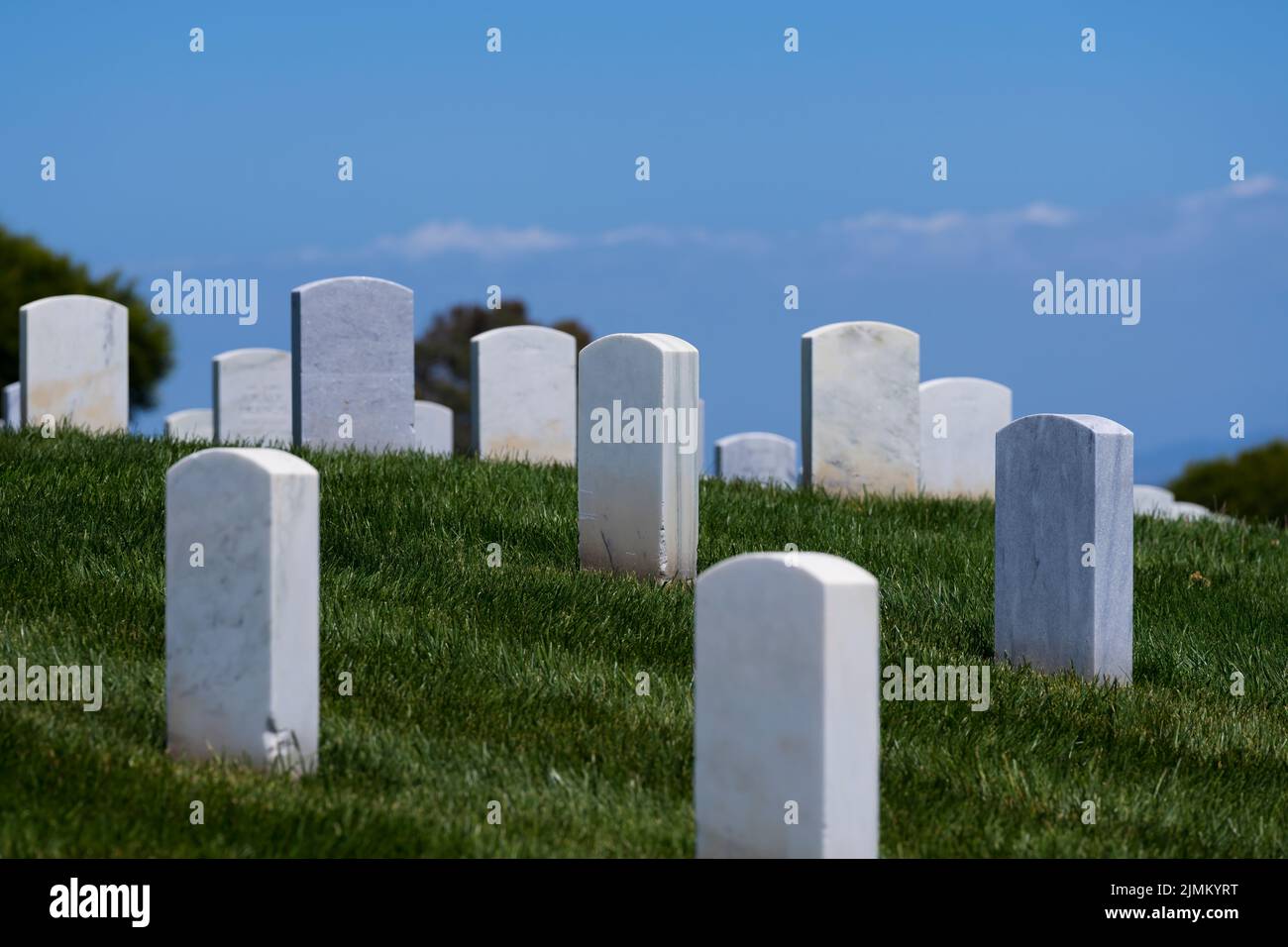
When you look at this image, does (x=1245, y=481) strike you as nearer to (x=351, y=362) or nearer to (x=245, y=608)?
(x=351, y=362)

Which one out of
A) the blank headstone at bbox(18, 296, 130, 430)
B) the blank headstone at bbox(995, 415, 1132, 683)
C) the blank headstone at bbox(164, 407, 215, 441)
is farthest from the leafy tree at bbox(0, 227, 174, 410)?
the blank headstone at bbox(995, 415, 1132, 683)

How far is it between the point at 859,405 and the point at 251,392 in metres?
7.20

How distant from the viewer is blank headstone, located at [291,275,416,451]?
39.4 feet

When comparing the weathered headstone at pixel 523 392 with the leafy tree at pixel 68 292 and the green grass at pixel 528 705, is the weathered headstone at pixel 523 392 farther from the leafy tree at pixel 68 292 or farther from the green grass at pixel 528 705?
the leafy tree at pixel 68 292

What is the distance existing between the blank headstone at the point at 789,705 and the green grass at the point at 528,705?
0.36m

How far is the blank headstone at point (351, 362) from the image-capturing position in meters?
12.0

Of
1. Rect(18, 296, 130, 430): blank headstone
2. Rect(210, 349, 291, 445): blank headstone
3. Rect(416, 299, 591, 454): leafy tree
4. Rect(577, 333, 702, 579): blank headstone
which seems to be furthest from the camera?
Rect(416, 299, 591, 454): leafy tree

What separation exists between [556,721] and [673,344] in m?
2.96

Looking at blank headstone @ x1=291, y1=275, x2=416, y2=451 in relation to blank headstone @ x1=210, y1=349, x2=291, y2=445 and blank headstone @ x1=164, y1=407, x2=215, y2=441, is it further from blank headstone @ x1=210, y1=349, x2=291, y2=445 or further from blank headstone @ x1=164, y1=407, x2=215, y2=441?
blank headstone @ x1=164, y1=407, x2=215, y2=441

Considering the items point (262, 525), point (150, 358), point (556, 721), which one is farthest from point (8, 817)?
point (150, 358)

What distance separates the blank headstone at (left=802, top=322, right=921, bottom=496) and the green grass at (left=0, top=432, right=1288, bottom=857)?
3.29m

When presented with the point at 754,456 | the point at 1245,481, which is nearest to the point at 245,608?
the point at 754,456

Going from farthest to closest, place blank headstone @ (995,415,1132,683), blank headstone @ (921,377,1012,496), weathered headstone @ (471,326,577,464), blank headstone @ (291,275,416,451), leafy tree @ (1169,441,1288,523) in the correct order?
leafy tree @ (1169,441,1288,523) < blank headstone @ (921,377,1012,496) < weathered headstone @ (471,326,577,464) < blank headstone @ (291,275,416,451) < blank headstone @ (995,415,1132,683)

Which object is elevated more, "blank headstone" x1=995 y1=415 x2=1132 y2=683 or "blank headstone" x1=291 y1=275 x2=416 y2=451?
"blank headstone" x1=291 y1=275 x2=416 y2=451
